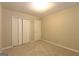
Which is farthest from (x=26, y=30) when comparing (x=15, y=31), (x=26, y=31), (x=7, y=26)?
(x=7, y=26)

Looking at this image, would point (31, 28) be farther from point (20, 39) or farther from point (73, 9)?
point (73, 9)

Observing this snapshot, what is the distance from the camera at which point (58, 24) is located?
4.69 meters

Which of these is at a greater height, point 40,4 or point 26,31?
point 40,4

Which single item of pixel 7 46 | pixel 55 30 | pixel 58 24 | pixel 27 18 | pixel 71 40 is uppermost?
pixel 27 18

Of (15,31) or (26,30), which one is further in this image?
(26,30)

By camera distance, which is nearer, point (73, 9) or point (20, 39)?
point (73, 9)

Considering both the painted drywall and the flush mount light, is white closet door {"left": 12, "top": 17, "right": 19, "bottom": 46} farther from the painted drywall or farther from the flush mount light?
the flush mount light

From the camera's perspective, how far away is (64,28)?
13.6ft

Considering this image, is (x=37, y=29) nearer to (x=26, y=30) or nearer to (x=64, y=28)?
(x=26, y=30)

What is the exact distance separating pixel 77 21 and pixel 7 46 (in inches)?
115

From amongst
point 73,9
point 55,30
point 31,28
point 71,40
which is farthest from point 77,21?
point 31,28

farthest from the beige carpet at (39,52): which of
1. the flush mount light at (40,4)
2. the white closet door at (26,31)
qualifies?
the flush mount light at (40,4)

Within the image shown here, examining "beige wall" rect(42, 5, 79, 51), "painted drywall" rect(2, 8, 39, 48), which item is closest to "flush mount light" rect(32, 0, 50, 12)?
"beige wall" rect(42, 5, 79, 51)

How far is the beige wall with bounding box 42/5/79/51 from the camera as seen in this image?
3454 mm
